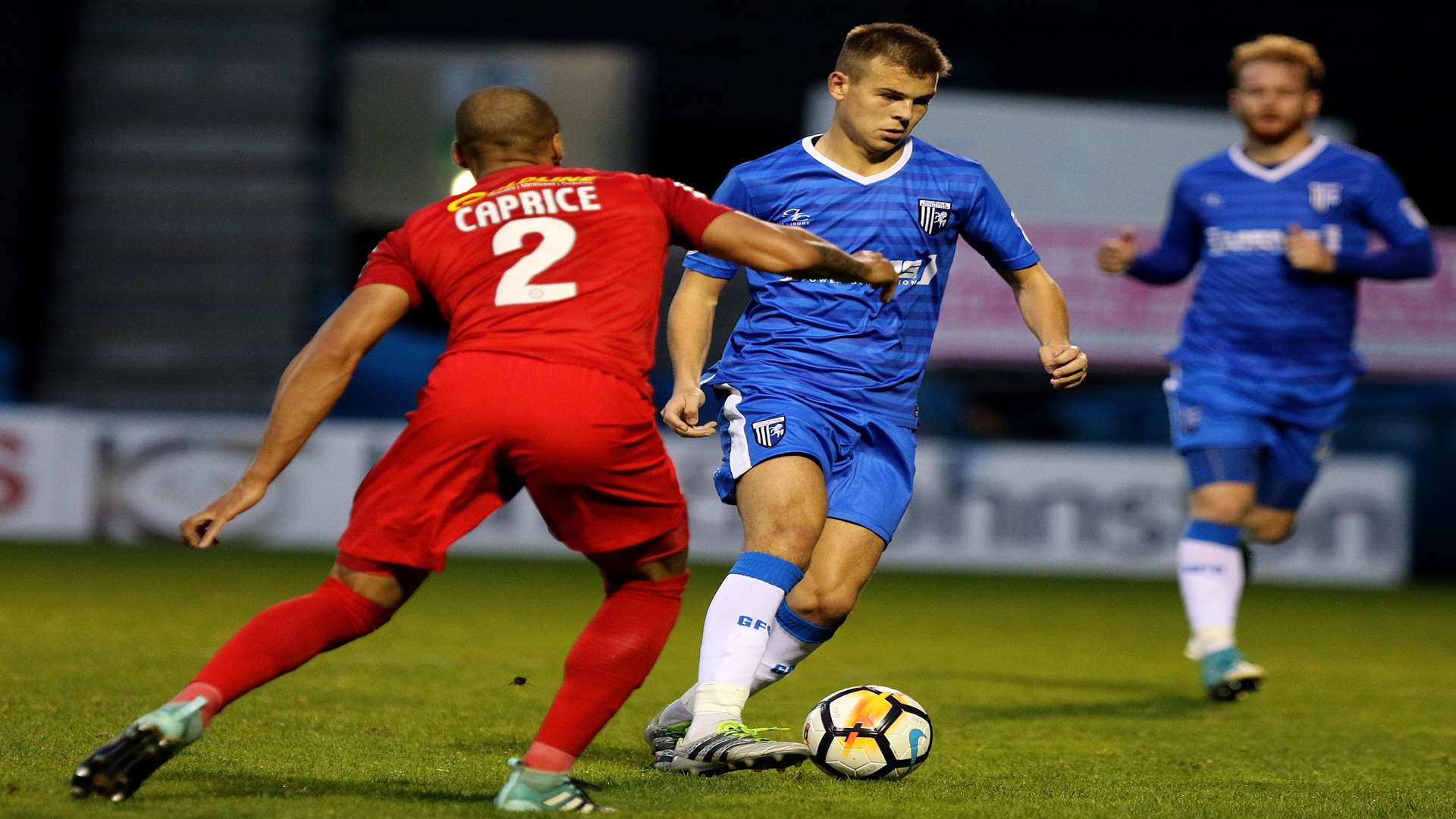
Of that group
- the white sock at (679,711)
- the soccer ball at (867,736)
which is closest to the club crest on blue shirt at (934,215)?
the soccer ball at (867,736)

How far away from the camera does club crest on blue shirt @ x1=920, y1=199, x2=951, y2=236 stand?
15.7 feet

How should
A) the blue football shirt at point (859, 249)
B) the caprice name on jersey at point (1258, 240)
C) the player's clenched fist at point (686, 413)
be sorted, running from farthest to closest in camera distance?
the caprice name on jersey at point (1258, 240)
the blue football shirt at point (859, 249)
the player's clenched fist at point (686, 413)

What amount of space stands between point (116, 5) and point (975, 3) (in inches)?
297

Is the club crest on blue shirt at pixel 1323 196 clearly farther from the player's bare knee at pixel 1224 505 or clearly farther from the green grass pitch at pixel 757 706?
the green grass pitch at pixel 757 706

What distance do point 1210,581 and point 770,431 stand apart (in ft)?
8.46

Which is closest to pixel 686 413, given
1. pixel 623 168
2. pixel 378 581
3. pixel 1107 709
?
pixel 378 581

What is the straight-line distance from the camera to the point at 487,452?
3.66 metres

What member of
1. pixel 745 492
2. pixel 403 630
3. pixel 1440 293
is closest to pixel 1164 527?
pixel 1440 293

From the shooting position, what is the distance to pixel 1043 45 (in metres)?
17.6

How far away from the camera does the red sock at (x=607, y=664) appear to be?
3.73m

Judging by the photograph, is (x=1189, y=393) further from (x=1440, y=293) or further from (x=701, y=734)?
(x=1440, y=293)

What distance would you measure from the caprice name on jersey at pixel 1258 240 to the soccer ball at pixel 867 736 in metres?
2.82

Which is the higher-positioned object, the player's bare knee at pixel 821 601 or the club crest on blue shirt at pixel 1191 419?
the club crest on blue shirt at pixel 1191 419

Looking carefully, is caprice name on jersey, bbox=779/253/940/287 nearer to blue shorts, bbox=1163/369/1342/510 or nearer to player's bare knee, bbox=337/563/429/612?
player's bare knee, bbox=337/563/429/612
